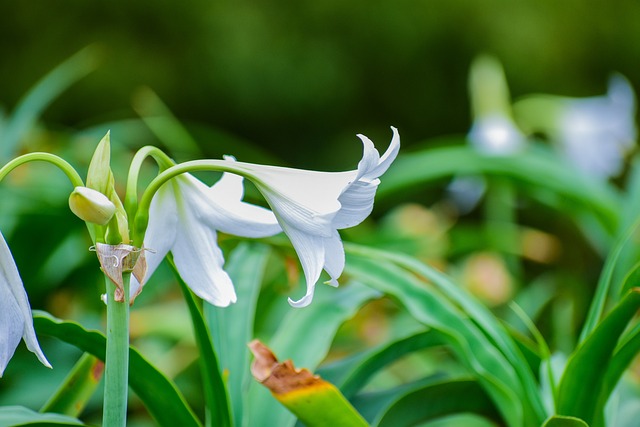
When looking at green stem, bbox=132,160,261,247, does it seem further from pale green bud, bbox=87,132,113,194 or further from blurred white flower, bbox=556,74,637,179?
blurred white flower, bbox=556,74,637,179

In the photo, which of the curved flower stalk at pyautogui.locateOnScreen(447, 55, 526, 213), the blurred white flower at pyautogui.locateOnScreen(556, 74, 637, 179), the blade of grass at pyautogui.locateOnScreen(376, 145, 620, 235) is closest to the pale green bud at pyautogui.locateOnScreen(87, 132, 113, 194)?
the blade of grass at pyautogui.locateOnScreen(376, 145, 620, 235)

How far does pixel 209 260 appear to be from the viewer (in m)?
0.56

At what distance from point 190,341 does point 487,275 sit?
52 cm

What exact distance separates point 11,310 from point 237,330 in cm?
28

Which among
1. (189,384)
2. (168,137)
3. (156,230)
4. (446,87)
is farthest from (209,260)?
(446,87)

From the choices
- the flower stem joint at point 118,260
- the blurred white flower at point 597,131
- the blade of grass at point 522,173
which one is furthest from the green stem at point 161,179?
the blurred white flower at point 597,131

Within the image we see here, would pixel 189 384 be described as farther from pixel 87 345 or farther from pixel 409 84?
pixel 409 84

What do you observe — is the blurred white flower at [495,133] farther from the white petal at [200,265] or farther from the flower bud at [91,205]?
the flower bud at [91,205]

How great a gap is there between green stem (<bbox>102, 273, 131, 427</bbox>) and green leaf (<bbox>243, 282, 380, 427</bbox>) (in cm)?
19

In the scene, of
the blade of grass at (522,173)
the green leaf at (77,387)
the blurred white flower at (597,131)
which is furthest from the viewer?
the blurred white flower at (597,131)

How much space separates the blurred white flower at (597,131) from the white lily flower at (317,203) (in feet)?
4.48

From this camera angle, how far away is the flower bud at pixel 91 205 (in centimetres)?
44

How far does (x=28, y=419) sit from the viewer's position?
0.58 metres

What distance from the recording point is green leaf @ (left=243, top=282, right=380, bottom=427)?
2.18ft
